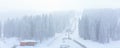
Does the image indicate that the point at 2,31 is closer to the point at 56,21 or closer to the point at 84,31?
the point at 56,21

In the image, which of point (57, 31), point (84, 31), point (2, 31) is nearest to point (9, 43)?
point (2, 31)

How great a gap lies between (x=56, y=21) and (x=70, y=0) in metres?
0.26

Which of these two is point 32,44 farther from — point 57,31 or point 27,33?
point 57,31

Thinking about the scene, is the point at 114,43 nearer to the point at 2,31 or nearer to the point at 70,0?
the point at 70,0

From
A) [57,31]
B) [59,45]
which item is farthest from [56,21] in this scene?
[59,45]

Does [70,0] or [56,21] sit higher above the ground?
[70,0]

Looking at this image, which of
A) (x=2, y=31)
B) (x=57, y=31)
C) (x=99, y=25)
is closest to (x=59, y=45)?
(x=57, y=31)

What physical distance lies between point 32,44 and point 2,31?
0.32 m

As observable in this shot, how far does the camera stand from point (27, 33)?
183cm

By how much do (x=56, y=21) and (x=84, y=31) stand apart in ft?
0.93

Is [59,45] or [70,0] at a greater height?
[70,0]

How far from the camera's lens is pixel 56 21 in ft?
5.99

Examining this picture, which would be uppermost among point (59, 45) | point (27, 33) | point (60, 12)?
point (60, 12)

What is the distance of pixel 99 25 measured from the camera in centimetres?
182
